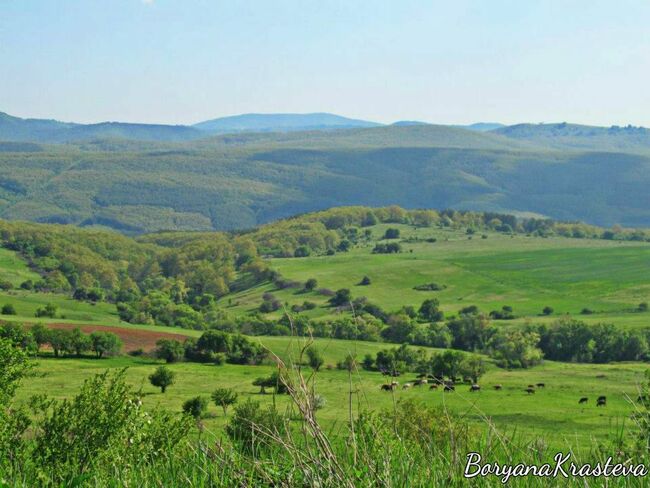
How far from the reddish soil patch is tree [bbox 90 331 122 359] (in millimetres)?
2260

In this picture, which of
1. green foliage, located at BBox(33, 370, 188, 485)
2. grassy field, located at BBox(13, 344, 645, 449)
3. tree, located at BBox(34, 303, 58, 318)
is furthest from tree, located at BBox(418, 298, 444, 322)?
green foliage, located at BBox(33, 370, 188, 485)

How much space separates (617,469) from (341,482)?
3.04 metres

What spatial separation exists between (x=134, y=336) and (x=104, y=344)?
34.3ft

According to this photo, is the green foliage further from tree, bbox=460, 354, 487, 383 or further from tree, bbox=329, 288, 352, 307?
tree, bbox=329, 288, 352, 307

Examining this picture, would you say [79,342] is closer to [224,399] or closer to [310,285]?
[224,399]

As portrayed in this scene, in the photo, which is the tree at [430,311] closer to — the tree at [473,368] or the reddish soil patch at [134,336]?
the tree at [473,368]

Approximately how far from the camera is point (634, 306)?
495ft

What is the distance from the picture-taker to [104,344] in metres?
99.3

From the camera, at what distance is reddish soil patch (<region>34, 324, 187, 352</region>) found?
105 meters

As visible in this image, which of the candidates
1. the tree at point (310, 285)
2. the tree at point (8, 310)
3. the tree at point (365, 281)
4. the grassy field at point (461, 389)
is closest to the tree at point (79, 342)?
the grassy field at point (461, 389)

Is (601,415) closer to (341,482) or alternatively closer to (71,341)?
(71,341)

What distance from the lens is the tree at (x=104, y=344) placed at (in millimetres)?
98938

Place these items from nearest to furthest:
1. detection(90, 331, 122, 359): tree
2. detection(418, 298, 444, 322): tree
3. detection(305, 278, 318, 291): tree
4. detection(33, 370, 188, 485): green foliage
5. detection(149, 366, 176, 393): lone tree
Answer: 1. detection(33, 370, 188, 485): green foliage
2. detection(149, 366, 176, 393): lone tree
3. detection(90, 331, 122, 359): tree
4. detection(418, 298, 444, 322): tree
5. detection(305, 278, 318, 291): tree

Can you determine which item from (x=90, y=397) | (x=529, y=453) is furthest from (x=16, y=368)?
(x=529, y=453)
